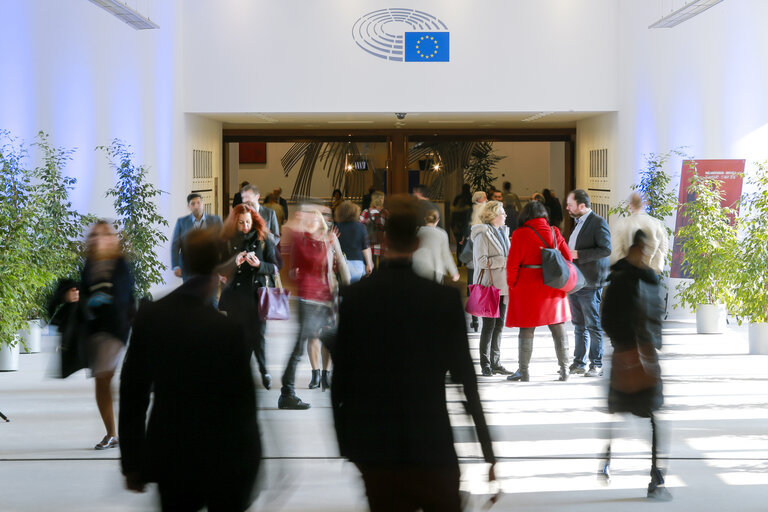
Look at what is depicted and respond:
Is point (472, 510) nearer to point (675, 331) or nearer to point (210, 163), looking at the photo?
point (675, 331)

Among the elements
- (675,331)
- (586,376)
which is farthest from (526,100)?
(586,376)

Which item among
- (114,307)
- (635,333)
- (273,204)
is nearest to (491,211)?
(635,333)

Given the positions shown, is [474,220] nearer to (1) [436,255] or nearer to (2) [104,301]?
(1) [436,255]

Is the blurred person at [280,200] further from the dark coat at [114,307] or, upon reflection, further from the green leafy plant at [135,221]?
the dark coat at [114,307]

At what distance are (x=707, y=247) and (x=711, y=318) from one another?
1.04 meters

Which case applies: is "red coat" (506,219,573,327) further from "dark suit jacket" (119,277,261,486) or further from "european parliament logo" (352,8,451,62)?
"european parliament logo" (352,8,451,62)

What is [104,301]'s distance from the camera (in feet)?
19.3

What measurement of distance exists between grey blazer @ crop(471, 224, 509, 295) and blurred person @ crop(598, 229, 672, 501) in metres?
3.68

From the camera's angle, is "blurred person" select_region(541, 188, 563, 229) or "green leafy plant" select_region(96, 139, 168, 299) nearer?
"green leafy plant" select_region(96, 139, 168, 299)

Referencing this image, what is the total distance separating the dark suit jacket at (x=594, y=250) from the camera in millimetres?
9000

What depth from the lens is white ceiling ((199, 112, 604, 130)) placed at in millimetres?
16188

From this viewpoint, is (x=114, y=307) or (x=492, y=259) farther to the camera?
(x=492, y=259)

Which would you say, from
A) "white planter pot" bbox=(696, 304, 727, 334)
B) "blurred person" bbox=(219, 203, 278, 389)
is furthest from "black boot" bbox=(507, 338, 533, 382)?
"white planter pot" bbox=(696, 304, 727, 334)

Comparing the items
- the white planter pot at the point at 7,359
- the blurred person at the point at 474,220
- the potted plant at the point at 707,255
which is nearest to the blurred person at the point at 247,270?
the blurred person at the point at 474,220
